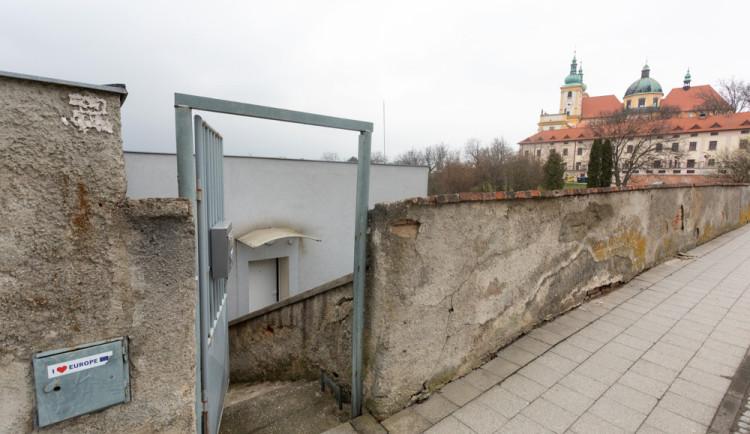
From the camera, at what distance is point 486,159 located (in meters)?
32.5

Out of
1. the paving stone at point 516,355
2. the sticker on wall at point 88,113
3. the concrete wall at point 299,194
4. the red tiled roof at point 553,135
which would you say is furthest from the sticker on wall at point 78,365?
the red tiled roof at point 553,135

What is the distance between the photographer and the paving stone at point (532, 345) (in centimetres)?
329

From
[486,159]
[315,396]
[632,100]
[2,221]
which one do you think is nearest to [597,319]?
[315,396]

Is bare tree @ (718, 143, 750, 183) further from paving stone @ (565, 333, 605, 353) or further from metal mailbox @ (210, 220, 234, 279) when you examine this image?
metal mailbox @ (210, 220, 234, 279)

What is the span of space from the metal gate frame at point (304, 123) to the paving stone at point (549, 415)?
3.92 ft

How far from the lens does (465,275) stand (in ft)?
9.19

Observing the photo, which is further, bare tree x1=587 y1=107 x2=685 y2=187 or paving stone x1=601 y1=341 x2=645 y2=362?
bare tree x1=587 y1=107 x2=685 y2=187

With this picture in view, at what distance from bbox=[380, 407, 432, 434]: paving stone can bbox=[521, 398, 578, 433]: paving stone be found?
717 mm

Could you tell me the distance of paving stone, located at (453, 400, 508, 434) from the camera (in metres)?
2.34

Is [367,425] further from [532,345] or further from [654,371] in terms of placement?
[654,371]

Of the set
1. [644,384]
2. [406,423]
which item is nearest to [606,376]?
[644,384]

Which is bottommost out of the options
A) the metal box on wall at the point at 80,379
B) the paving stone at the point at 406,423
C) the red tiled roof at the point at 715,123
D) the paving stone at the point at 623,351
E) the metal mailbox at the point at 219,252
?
the paving stone at the point at 406,423

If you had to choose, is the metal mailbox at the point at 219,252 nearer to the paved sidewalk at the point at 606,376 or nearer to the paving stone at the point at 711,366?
the paved sidewalk at the point at 606,376

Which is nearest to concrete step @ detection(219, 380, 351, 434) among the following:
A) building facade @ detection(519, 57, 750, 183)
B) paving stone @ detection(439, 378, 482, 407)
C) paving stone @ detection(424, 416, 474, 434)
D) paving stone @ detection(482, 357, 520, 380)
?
paving stone @ detection(424, 416, 474, 434)
